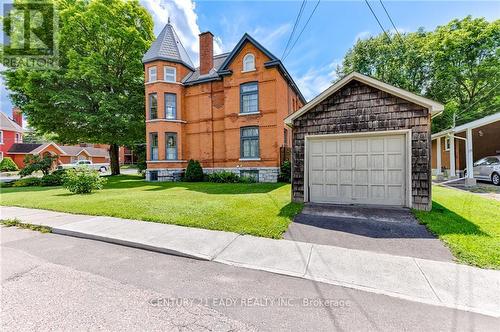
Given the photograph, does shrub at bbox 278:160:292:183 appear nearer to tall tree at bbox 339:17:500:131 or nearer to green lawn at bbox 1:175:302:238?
green lawn at bbox 1:175:302:238

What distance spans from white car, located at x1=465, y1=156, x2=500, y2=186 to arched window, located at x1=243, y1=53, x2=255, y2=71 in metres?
15.3

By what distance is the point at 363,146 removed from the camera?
7.89 m

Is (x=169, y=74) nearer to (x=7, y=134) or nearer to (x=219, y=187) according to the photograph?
(x=219, y=187)

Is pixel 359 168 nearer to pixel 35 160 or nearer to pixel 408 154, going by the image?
pixel 408 154

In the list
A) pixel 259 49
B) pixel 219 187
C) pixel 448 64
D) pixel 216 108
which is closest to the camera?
pixel 219 187

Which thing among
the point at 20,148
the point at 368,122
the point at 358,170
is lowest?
the point at 358,170

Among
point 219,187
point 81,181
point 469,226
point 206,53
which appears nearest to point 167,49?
point 206,53

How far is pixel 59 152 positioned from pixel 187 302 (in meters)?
52.4

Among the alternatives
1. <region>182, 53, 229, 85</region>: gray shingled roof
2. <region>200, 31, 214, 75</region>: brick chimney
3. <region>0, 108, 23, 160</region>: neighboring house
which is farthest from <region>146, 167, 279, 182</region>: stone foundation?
<region>0, 108, 23, 160</region>: neighboring house

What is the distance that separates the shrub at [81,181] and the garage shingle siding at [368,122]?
→ 410 inches

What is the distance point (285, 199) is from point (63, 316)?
7.58m

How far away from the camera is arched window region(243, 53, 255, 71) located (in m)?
16.2

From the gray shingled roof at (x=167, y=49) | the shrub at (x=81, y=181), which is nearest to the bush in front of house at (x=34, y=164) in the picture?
the shrub at (x=81, y=181)

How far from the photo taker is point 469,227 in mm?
5566
